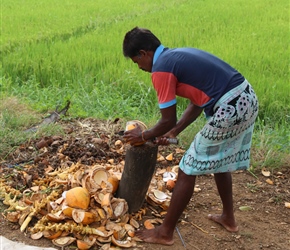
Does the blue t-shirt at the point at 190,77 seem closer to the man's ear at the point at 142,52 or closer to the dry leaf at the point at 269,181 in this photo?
A: the man's ear at the point at 142,52

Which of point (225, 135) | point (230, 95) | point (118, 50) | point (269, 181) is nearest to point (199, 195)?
point (269, 181)

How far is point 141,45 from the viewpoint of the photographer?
7.88 ft

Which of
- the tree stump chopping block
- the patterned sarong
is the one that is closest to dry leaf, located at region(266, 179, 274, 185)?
the patterned sarong

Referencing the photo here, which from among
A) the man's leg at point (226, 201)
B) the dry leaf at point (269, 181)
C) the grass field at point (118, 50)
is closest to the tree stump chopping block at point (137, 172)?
the man's leg at point (226, 201)

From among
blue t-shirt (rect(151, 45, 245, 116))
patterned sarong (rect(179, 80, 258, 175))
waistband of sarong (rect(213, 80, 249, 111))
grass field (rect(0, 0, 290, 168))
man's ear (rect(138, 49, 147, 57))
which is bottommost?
grass field (rect(0, 0, 290, 168))

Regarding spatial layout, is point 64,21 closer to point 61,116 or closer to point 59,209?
point 61,116

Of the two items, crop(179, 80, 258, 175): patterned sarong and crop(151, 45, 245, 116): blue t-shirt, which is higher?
crop(151, 45, 245, 116): blue t-shirt

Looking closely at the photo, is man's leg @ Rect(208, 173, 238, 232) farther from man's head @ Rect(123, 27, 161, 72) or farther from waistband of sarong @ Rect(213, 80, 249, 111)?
man's head @ Rect(123, 27, 161, 72)

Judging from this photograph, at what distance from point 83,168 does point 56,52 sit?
→ 3977 millimetres

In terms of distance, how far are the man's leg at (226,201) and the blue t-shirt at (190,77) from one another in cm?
49

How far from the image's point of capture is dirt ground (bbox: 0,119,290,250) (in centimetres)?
A: 269

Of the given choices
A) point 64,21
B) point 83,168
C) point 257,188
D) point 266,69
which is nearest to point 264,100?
point 266,69

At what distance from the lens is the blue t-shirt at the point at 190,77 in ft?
7.66

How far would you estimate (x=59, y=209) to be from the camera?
267 centimetres
